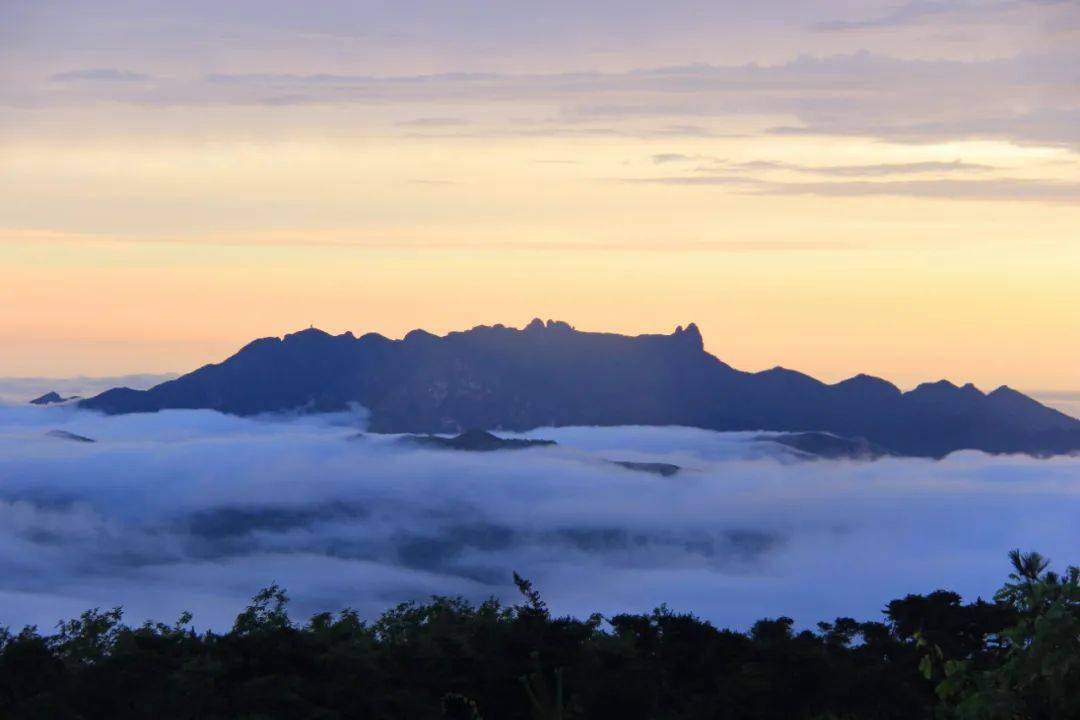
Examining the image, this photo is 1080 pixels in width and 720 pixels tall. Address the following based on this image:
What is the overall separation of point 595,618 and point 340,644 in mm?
21569

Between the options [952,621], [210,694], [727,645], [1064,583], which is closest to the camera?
[1064,583]

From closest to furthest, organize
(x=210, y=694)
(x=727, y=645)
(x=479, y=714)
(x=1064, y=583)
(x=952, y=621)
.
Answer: (x=1064, y=583) → (x=210, y=694) → (x=479, y=714) → (x=727, y=645) → (x=952, y=621)

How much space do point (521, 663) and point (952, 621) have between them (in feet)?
90.6

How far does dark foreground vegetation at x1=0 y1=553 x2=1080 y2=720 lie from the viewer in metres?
73.5

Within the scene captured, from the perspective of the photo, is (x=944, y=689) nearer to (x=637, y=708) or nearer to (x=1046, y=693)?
(x=1046, y=693)

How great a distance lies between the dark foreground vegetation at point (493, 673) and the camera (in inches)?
2894

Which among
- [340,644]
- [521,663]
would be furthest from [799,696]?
[340,644]

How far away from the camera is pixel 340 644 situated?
78.6m

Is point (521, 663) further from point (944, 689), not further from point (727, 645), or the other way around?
point (944, 689)

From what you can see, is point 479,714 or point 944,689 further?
point 479,714

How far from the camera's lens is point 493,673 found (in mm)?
80750

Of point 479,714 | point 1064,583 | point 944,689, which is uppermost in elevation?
point 1064,583

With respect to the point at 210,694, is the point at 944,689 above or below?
above

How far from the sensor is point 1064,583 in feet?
145
